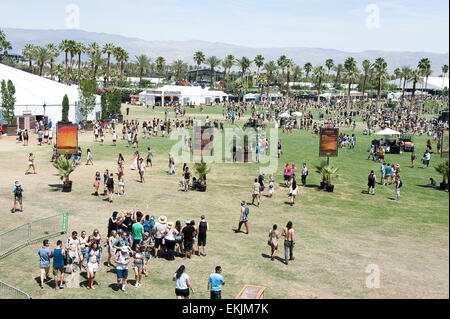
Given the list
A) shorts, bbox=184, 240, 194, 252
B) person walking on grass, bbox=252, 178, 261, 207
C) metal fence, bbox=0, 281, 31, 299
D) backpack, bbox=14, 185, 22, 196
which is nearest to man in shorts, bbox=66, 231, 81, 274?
metal fence, bbox=0, 281, 31, 299

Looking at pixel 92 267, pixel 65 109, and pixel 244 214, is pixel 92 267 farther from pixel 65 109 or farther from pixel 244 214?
pixel 65 109

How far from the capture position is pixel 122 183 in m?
22.3

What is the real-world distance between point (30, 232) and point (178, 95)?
244ft

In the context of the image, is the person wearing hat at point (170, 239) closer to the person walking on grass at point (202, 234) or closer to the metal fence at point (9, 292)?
the person walking on grass at point (202, 234)

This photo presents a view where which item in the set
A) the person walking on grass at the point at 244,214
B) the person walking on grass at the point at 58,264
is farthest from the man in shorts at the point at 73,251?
the person walking on grass at the point at 244,214

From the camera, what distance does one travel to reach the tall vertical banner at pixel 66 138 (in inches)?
1043

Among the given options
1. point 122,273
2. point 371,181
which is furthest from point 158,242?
point 371,181

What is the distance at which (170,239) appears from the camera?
14.0 metres

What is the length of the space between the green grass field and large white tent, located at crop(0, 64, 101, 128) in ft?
44.5

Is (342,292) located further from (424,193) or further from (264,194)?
(424,193)

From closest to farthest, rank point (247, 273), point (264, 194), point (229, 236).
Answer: point (247, 273) → point (229, 236) → point (264, 194)

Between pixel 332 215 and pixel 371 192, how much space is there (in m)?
5.49
